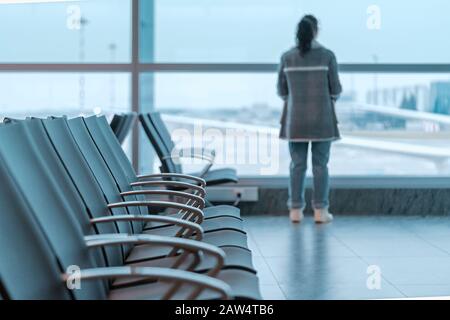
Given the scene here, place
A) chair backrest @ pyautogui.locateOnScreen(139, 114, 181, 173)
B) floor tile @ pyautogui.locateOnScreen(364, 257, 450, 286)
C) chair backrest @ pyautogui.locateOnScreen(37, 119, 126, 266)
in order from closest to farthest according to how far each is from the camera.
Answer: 1. chair backrest @ pyautogui.locateOnScreen(37, 119, 126, 266)
2. floor tile @ pyautogui.locateOnScreen(364, 257, 450, 286)
3. chair backrest @ pyautogui.locateOnScreen(139, 114, 181, 173)

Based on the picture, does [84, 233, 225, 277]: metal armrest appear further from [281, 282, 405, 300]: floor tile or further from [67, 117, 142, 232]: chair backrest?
[281, 282, 405, 300]: floor tile

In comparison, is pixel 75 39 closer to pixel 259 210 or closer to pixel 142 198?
pixel 259 210

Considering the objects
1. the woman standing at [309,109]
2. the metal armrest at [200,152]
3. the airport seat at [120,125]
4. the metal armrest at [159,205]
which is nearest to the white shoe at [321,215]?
the woman standing at [309,109]

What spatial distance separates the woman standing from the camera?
6.00 metres

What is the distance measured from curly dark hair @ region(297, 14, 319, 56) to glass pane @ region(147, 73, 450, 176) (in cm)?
90

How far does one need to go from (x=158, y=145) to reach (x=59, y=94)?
1816 mm

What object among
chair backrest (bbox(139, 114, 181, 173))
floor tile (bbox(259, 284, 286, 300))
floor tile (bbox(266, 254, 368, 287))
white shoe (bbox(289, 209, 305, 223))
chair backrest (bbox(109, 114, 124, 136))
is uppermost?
chair backrest (bbox(109, 114, 124, 136))

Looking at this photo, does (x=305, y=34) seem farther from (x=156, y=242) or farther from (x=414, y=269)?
(x=156, y=242)

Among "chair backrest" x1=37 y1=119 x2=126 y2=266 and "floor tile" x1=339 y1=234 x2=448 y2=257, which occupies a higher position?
"chair backrest" x1=37 y1=119 x2=126 y2=266

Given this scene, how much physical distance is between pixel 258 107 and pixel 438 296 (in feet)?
11.2

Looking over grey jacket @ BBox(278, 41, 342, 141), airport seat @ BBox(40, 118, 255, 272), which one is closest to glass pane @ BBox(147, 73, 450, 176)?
Result: grey jacket @ BBox(278, 41, 342, 141)

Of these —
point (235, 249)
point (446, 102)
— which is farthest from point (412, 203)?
point (235, 249)

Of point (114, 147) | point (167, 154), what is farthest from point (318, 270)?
point (167, 154)

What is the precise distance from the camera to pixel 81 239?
7.55 ft
